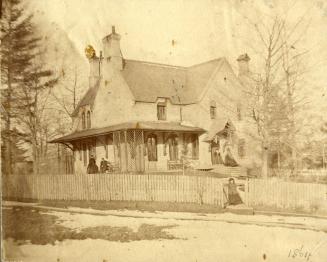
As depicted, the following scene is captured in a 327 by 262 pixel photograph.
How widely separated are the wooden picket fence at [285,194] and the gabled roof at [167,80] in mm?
1212

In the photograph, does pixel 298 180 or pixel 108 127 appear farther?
pixel 298 180

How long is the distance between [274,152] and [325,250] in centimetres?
113

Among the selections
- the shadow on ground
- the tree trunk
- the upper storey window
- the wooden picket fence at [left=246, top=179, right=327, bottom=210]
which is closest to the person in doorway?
the wooden picket fence at [left=246, top=179, right=327, bottom=210]

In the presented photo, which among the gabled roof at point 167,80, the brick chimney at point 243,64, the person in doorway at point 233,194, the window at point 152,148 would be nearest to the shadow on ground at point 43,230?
the window at point 152,148

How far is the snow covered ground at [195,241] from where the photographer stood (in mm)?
3531

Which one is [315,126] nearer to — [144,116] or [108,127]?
[144,116]

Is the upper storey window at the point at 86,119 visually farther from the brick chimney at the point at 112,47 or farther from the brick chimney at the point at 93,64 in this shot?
the brick chimney at the point at 112,47

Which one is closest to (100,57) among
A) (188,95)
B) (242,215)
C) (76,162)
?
(76,162)

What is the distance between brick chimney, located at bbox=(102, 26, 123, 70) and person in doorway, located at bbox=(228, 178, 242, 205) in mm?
1791

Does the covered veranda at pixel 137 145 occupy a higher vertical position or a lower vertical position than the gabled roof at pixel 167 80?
lower

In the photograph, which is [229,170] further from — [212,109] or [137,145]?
[137,145]

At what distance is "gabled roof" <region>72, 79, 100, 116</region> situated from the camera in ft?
12.5

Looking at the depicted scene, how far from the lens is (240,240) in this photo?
3.94 meters

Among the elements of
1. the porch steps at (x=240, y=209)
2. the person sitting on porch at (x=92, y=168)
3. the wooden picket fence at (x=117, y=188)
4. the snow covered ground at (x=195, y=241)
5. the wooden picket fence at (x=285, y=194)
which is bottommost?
the snow covered ground at (x=195, y=241)
